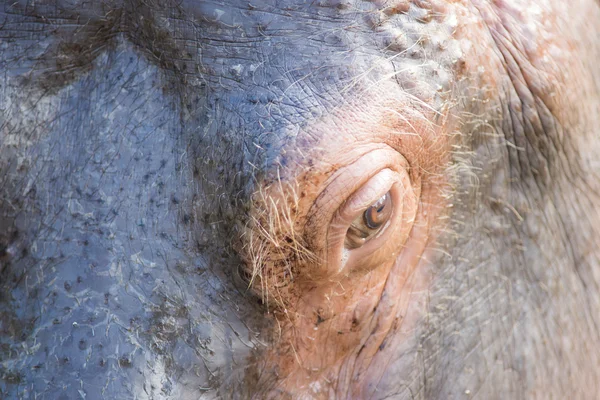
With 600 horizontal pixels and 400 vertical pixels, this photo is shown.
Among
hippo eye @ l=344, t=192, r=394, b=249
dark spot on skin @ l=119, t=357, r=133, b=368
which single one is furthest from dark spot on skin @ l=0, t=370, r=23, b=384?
hippo eye @ l=344, t=192, r=394, b=249

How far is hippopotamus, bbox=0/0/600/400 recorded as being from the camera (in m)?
2.06

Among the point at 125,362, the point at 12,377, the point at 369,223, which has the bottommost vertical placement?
the point at 12,377

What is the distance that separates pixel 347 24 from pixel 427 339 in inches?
39.3

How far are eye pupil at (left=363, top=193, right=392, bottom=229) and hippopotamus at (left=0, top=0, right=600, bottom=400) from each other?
0.02 m

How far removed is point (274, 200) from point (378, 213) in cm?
34

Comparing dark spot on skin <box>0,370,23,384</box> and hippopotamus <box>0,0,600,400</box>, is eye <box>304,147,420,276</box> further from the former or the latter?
dark spot on skin <box>0,370,23,384</box>

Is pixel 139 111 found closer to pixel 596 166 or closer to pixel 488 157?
pixel 488 157

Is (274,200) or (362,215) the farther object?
(362,215)

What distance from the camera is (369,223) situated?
2176 mm

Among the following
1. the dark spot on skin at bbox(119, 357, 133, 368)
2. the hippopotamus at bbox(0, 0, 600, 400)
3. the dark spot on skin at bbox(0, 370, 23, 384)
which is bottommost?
the dark spot on skin at bbox(0, 370, 23, 384)

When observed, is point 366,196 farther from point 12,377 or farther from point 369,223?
point 12,377

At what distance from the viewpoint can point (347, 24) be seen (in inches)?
→ 86.1

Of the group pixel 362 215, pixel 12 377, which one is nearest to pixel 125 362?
pixel 12 377

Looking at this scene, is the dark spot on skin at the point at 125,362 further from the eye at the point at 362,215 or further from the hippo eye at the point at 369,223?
the hippo eye at the point at 369,223
